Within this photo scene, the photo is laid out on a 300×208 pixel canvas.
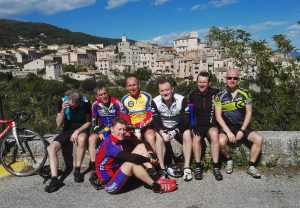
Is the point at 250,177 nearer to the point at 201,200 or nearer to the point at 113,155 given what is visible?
Answer: the point at 201,200

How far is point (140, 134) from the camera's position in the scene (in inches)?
202

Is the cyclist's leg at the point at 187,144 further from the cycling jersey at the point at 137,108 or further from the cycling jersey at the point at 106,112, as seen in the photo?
the cycling jersey at the point at 106,112

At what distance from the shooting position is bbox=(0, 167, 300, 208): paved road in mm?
4094

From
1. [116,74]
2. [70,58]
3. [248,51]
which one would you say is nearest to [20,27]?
[70,58]

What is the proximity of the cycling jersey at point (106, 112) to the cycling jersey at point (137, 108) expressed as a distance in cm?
10

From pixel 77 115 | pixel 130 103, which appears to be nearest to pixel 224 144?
pixel 130 103

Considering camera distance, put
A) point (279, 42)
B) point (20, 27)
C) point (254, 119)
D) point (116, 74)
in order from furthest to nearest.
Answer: point (20, 27) → point (116, 74) → point (279, 42) → point (254, 119)

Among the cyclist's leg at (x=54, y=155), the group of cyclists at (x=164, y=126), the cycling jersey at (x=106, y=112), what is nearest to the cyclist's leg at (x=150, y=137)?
the group of cyclists at (x=164, y=126)

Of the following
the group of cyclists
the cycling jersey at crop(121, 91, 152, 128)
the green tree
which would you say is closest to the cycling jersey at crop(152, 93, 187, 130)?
the group of cyclists

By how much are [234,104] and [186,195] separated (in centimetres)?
153

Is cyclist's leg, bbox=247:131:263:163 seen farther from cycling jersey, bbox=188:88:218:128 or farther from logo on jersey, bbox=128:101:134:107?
logo on jersey, bbox=128:101:134:107

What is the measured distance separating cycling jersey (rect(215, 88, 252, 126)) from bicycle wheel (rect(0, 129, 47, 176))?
253cm

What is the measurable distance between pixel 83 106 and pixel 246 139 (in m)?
2.30

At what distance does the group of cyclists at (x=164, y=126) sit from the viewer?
16.2 feet
